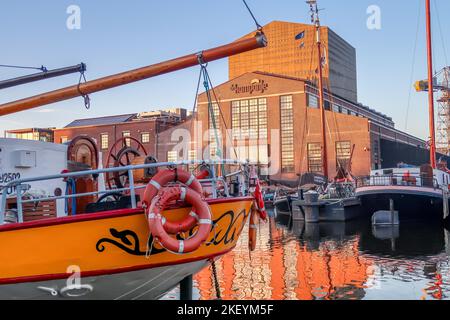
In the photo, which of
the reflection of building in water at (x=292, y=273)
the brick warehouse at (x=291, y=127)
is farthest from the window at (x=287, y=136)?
the reflection of building in water at (x=292, y=273)

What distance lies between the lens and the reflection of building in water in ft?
38.1

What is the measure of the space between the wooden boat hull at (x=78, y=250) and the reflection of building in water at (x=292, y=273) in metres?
4.10

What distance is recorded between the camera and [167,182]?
779cm

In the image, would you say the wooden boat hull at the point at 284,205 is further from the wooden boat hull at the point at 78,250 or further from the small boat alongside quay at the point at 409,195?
the wooden boat hull at the point at 78,250

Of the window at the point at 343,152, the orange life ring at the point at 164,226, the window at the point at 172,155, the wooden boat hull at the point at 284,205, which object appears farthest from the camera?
the window at the point at 172,155

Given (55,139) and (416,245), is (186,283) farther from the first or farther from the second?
(55,139)

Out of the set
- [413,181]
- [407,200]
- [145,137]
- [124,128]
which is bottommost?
[407,200]

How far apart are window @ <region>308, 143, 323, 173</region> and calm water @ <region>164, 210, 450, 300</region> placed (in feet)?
112

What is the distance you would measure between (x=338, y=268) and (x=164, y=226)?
348 inches

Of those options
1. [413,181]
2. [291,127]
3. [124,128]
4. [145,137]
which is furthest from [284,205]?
[124,128]

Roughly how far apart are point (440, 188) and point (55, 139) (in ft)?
180

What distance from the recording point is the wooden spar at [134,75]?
37.1 feet

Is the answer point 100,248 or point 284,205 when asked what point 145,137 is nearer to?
point 284,205
